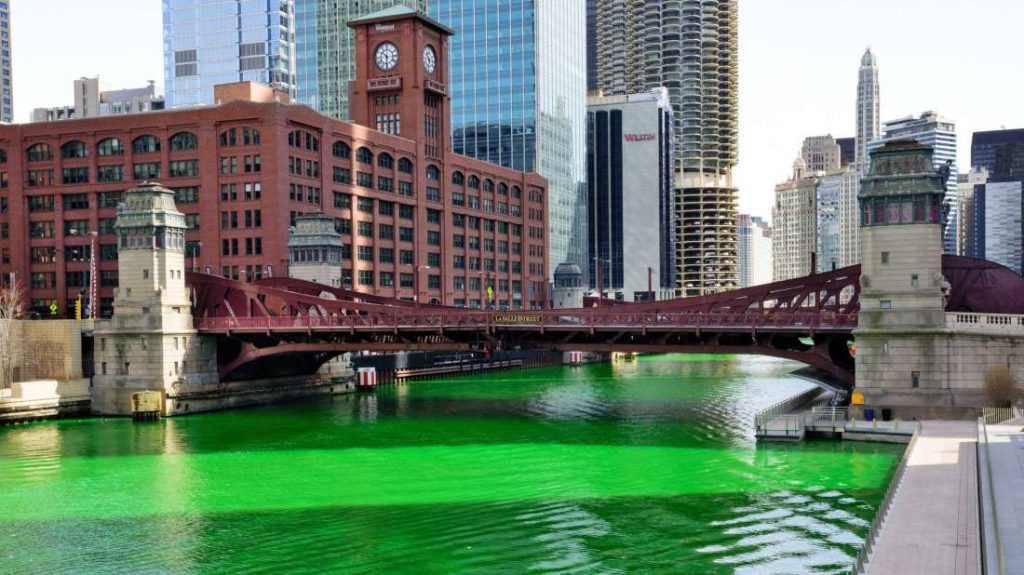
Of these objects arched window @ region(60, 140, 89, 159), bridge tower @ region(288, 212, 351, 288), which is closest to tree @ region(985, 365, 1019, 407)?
bridge tower @ region(288, 212, 351, 288)

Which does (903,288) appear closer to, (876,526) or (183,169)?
(876,526)

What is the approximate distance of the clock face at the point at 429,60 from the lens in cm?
15262

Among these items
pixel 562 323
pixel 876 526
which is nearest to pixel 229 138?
pixel 562 323

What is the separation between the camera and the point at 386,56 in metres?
152

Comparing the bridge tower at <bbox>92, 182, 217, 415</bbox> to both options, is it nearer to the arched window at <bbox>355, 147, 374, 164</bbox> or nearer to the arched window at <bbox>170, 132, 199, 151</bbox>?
the arched window at <bbox>170, 132, 199, 151</bbox>

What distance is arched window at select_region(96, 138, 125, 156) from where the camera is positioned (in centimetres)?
12531

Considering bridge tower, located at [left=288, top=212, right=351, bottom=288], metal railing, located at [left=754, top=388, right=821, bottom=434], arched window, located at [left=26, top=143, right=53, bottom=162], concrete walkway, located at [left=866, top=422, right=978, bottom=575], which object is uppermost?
arched window, located at [left=26, top=143, right=53, bottom=162]

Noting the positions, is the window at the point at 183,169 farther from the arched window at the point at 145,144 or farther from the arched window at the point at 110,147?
the arched window at the point at 110,147

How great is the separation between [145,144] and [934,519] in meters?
107

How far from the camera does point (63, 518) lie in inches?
1855

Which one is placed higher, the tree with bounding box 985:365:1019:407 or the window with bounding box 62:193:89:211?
the window with bounding box 62:193:89:211

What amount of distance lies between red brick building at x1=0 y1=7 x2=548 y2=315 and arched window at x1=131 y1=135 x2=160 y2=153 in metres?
0.12

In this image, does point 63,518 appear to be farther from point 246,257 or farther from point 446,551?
point 246,257

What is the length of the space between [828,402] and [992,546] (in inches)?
1829
